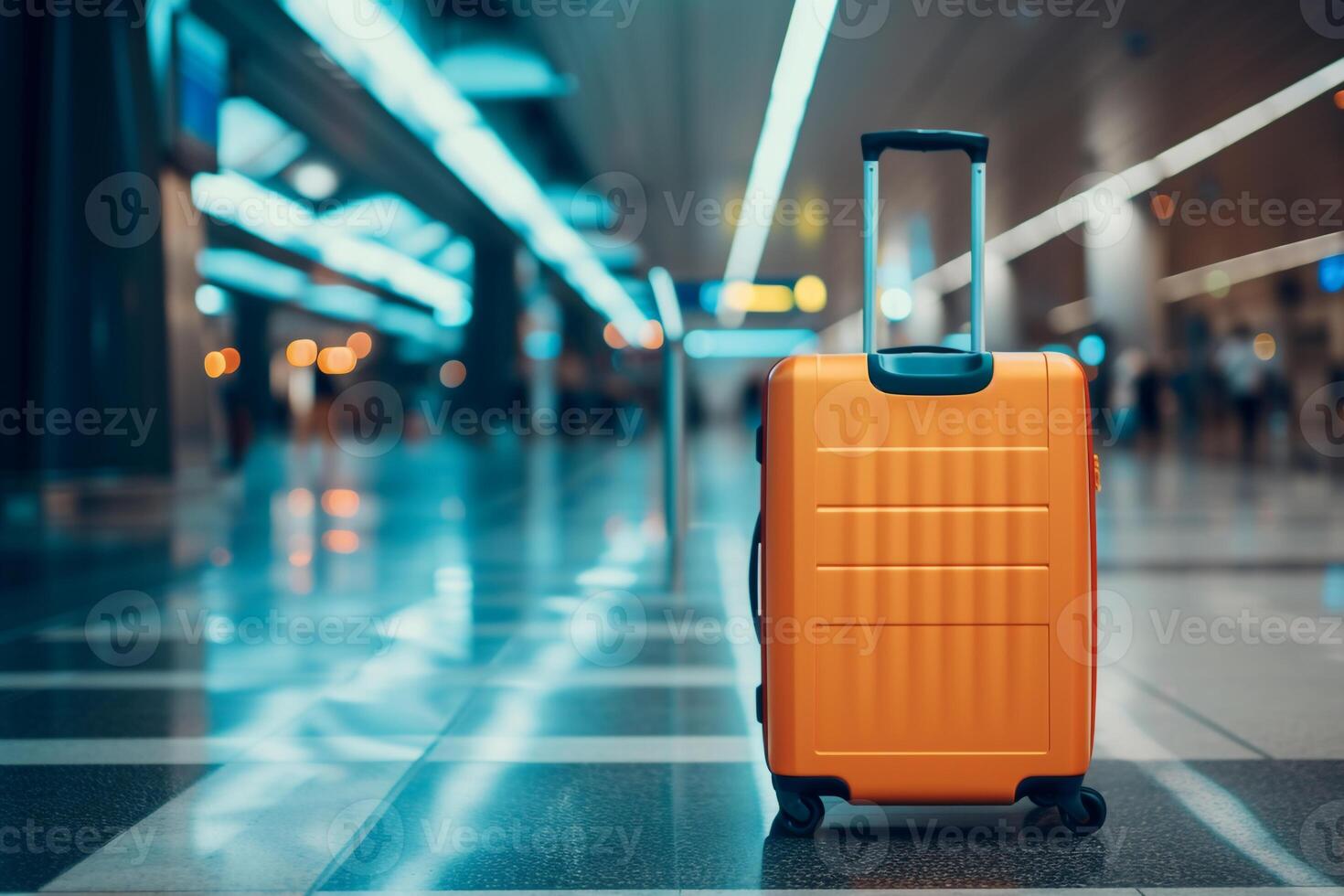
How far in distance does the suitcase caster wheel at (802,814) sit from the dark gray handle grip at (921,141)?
1.45 meters

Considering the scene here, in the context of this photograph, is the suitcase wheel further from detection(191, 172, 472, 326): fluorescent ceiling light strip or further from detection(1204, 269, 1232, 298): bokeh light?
detection(1204, 269, 1232, 298): bokeh light

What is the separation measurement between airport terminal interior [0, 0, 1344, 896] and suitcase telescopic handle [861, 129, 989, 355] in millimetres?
30

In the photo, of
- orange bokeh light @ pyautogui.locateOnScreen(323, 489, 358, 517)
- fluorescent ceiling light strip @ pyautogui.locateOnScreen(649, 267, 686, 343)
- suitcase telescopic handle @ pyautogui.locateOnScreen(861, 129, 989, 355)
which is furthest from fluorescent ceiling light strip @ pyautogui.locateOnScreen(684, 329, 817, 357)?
suitcase telescopic handle @ pyautogui.locateOnScreen(861, 129, 989, 355)

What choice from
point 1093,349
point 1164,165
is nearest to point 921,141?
point 1164,165

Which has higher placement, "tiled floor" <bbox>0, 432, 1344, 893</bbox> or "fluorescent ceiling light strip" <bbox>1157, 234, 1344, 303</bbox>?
"fluorescent ceiling light strip" <bbox>1157, 234, 1344, 303</bbox>

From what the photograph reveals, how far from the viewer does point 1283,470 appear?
16.2m

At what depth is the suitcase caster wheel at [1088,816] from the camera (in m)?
2.79

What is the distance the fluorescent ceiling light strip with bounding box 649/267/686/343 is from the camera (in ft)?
22.8

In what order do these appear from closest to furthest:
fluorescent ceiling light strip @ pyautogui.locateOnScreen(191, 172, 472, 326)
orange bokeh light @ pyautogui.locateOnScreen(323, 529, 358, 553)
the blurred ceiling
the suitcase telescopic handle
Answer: the suitcase telescopic handle
orange bokeh light @ pyautogui.locateOnScreen(323, 529, 358, 553)
the blurred ceiling
fluorescent ceiling light strip @ pyautogui.locateOnScreen(191, 172, 472, 326)

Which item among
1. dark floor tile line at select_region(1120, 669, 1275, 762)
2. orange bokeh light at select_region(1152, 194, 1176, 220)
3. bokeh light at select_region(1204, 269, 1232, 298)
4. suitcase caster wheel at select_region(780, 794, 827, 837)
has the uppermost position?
orange bokeh light at select_region(1152, 194, 1176, 220)

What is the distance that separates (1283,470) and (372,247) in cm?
2178

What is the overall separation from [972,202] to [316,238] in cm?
2716

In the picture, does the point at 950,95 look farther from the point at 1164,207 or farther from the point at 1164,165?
the point at 1164,207

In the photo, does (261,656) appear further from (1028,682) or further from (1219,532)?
(1219,532)
